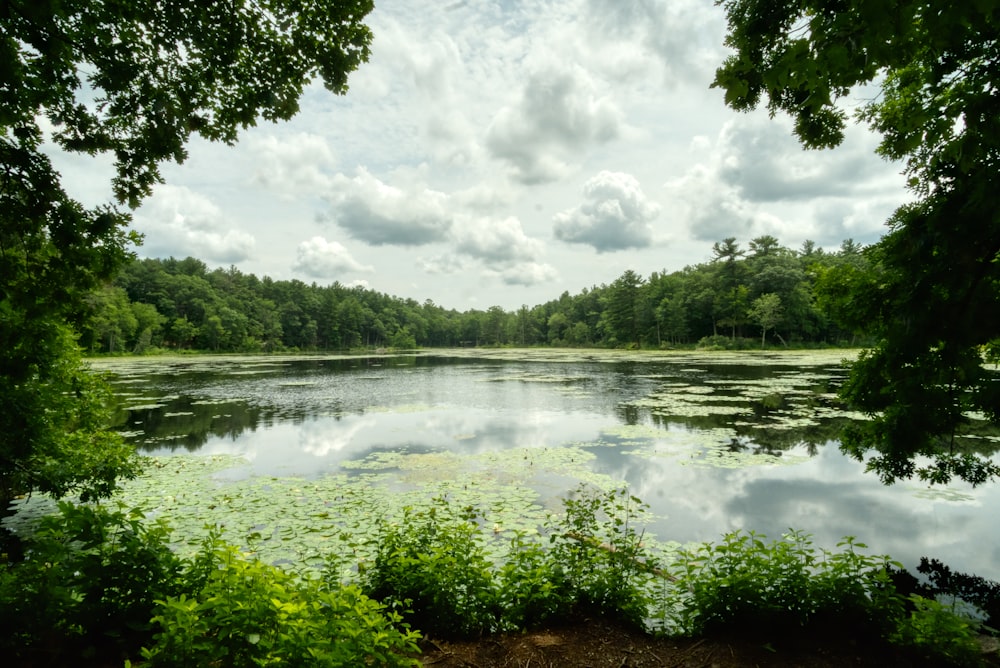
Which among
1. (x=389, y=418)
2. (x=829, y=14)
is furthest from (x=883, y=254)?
(x=389, y=418)

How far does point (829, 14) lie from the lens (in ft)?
9.82

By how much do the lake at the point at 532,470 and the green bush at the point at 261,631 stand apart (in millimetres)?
3601

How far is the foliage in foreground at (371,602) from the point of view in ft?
8.45

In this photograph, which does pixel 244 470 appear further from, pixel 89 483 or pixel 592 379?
pixel 592 379

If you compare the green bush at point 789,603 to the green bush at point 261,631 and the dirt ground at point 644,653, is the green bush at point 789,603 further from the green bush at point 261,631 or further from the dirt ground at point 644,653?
the green bush at point 261,631

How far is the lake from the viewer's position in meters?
7.53

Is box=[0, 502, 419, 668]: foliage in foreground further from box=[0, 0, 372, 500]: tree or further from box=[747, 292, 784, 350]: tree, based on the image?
box=[747, 292, 784, 350]: tree

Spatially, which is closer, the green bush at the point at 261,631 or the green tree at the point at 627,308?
the green bush at the point at 261,631

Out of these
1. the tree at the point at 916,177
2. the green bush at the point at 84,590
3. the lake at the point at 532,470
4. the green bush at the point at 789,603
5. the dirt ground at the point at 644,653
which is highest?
the tree at the point at 916,177

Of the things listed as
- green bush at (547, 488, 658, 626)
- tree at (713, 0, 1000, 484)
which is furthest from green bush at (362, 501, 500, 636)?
tree at (713, 0, 1000, 484)

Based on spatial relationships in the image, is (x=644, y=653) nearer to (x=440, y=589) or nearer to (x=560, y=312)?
(x=440, y=589)

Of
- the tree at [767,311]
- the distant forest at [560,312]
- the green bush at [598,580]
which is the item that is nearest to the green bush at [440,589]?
the green bush at [598,580]

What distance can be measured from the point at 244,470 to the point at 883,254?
13.2 meters

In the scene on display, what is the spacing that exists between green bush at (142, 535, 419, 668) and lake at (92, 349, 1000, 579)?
360 centimetres
